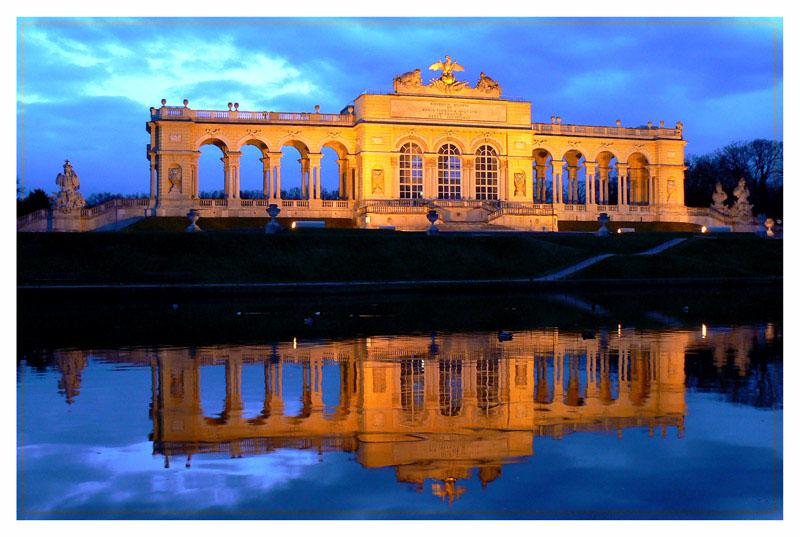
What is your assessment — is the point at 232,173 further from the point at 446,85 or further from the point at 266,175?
the point at 446,85

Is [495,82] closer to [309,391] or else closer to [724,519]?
[309,391]

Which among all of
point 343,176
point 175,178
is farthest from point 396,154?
point 175,178

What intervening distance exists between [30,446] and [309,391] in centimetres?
474

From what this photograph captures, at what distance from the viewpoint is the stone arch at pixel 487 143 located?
251 feet

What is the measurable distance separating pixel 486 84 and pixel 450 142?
5.72 metres

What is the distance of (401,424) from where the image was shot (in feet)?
40.7

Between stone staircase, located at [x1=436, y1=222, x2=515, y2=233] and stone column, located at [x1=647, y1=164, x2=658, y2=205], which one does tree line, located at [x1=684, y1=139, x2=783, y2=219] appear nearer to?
stone column, located at [x1=647, y1=164, x2=658, y2=205]

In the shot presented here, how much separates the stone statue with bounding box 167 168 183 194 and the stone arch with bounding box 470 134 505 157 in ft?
80.3

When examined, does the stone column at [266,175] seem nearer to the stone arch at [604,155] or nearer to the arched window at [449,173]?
the arched window at [449,173]

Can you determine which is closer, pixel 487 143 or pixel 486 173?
pixel 487 143

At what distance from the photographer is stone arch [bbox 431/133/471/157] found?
248ft

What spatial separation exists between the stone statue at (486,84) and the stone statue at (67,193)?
3326 centimetres

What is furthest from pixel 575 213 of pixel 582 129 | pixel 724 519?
pixel 724 519

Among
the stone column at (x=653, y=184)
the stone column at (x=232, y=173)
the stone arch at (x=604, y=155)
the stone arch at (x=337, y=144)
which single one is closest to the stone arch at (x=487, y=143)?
the stone arch at (x=337, y=144)
